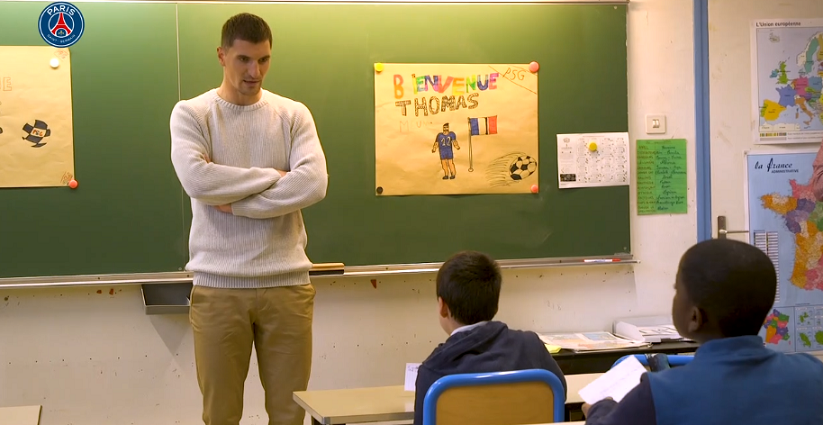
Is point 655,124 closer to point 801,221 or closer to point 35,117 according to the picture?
point 801,221

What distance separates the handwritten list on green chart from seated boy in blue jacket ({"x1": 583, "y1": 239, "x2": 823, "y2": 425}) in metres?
2.94

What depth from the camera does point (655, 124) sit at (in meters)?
4.48

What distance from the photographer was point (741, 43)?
4.56m

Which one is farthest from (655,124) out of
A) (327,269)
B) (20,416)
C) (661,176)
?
(20,416)

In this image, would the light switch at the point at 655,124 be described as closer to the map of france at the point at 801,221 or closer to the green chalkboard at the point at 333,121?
the green chalkboard at the point at 333,121

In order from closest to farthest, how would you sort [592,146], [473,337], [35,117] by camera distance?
[473,337]
[35,117]
[592,146]

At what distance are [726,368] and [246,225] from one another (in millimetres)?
1807

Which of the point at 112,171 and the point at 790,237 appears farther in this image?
the point at 790,237

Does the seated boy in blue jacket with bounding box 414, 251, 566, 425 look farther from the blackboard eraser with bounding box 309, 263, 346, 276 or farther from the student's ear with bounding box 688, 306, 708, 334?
the blackboard eraser with bounding box 309, 263, 346, 276

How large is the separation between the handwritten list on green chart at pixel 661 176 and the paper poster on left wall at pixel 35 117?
9.18 feet

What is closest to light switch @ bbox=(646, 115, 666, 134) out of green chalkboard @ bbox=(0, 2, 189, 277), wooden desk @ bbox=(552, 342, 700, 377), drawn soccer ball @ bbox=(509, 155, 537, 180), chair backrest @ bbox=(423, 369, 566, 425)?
drawn soccer ball @ bbox=(509, 155, 537, 180)

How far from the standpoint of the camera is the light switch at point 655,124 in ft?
14.7

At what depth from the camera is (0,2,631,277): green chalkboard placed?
387 cm

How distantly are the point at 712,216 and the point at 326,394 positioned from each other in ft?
9.16
